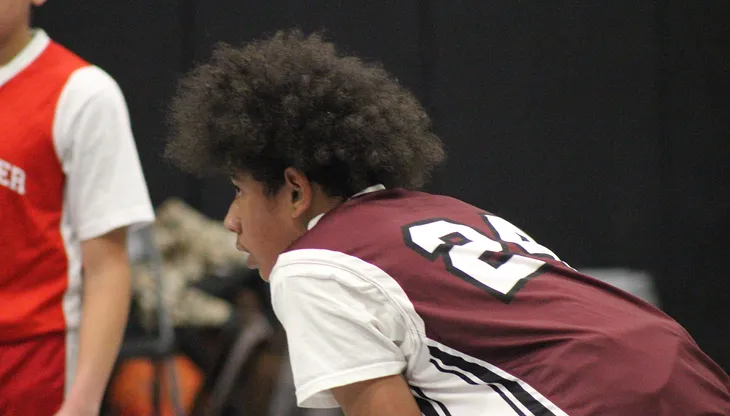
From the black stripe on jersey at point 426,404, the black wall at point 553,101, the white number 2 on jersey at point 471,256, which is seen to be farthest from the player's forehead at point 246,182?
the black wall at point 553,101

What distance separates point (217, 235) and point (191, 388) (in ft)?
1.77

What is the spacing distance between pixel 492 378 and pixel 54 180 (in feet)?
2.53

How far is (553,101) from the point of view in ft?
14.6

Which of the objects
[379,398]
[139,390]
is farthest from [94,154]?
[139,390]

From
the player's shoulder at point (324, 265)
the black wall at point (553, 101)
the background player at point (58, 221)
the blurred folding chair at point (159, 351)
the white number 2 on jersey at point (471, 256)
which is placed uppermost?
the white number 2 on jersey at point (471, 256)

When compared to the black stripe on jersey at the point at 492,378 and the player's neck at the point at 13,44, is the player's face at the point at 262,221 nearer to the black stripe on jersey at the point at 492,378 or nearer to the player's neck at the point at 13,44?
the black stripe on jersey at the point at 492,378

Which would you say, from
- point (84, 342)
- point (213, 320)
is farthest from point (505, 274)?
point (213, 320)

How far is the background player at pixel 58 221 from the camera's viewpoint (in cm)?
153

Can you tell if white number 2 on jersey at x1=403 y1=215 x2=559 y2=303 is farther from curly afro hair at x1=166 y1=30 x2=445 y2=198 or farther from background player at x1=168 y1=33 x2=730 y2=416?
curly afro hair at x1=166 y1=30 x2=445 y2=198

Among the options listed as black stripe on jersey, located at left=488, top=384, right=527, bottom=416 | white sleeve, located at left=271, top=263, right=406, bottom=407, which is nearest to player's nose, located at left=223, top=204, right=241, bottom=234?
white sleeve, located at left=271, top=263, right=406, bottom=407

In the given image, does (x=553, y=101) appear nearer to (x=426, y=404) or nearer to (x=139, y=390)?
(x=139, y=390)

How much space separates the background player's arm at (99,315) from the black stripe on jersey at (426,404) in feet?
1.91

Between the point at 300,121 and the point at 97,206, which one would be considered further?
the point at 97,206

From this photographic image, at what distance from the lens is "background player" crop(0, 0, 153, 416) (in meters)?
1.53
